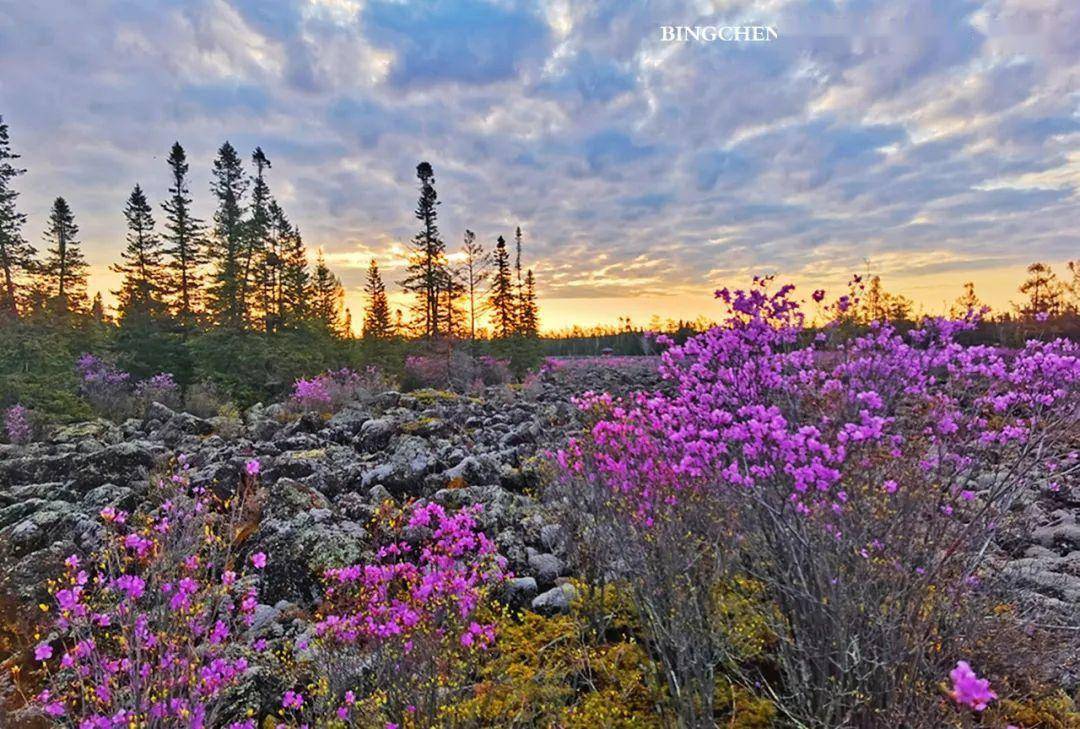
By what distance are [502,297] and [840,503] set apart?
1349 inches

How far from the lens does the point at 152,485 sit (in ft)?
24.4

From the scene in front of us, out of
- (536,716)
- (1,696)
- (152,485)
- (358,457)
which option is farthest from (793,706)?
(152,485)

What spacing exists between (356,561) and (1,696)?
2202mm

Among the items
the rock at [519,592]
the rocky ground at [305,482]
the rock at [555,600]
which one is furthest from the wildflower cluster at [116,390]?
the rock at [555,600]

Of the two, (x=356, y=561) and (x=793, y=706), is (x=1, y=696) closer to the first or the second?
(x=356, y=561)

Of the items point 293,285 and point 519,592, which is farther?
point 293,285

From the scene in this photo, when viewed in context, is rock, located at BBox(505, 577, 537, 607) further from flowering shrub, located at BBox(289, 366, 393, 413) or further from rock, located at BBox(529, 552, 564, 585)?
flowering shrub, located at BBox(289, 366, 393, 413)

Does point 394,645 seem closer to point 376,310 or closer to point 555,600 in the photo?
point 555,600

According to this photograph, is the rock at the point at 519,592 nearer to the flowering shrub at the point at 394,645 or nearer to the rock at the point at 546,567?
the rock at the point at 546,567

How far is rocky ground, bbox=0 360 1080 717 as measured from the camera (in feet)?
15.7

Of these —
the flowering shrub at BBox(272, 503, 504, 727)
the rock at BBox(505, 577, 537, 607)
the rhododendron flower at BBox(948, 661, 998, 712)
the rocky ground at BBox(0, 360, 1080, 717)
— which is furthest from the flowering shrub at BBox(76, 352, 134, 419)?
the rhododendron flower at BBox(948, 661, 998, 712)

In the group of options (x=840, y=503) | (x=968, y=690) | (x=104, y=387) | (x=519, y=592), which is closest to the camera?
(x=968, y=690)

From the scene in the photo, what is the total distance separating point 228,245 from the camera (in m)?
23.9

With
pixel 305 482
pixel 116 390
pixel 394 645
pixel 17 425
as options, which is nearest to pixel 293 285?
pixel 116 390
